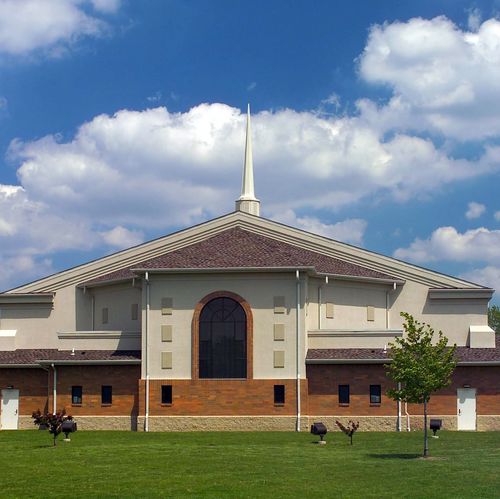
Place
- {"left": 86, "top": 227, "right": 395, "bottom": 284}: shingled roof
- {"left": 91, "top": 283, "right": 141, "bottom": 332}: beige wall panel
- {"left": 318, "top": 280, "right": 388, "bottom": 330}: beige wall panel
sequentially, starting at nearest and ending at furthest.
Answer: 1. {"left": 86, "top": 227, "right": 395, "bottom": 284}: shingled roof
2. {"left": 318, "top": 280, "right": 388, "bottom": 330}: beige wall panel
3. {"left": 91, "top": 283, "right": 141, "bottom": 332}: beige wall panel

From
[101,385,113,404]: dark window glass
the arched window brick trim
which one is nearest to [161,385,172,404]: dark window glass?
the arched window brick trim

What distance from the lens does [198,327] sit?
48594mm

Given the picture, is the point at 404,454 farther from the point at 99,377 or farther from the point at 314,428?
the point at 99,377

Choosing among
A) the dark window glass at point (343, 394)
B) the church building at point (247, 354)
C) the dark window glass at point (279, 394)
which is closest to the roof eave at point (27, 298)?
the church building at point (247, 354)

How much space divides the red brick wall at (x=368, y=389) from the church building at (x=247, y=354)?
0.05 m

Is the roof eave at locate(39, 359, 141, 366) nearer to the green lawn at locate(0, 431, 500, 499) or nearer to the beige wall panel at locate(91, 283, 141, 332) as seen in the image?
the beige wall panel at locate(91, 283, 141, 332)

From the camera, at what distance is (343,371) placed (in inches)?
1919

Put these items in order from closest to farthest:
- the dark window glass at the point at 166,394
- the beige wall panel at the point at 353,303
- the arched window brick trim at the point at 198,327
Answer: the arched window brick trim at the point at 198,327 → the dark window glass at the point at 166,394 → the beige wall panel at the point at 353,303

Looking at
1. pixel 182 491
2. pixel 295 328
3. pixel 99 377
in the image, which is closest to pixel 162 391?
pixel 99 377

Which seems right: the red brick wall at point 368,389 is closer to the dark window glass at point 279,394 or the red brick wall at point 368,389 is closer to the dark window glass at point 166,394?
the dark window glass at point 279,394

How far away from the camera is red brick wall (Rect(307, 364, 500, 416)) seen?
159 ft

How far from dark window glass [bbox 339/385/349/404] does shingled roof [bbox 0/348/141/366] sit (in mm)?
10097

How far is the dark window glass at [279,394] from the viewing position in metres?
47.9

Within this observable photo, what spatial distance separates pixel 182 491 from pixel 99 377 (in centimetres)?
2516
